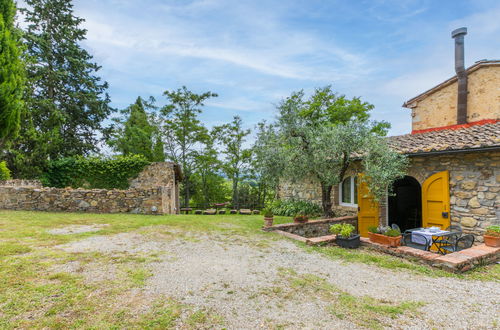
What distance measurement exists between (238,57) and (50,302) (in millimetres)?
11666

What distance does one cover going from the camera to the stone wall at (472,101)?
994cm

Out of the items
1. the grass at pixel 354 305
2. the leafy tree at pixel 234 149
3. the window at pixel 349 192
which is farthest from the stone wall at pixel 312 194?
the leafy tree at pixel 234 149

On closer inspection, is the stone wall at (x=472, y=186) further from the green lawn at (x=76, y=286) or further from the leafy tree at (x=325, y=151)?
the green lawn at (x=76, y=286)

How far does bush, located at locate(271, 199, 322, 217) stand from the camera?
419 inches

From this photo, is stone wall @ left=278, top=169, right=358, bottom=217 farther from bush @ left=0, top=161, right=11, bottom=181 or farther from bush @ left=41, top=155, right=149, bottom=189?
bush @ left=0, top=161, right=11, bottom=181

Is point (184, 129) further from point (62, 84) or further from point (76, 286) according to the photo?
point (76, 286)

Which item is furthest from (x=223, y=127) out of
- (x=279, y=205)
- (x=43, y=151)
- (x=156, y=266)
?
(x=156, y=266)


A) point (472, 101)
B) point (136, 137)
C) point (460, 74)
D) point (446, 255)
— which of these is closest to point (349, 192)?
point (446, 255)

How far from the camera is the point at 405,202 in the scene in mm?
11422

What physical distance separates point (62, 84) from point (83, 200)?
13.1m

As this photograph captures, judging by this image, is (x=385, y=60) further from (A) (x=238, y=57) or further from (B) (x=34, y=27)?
(B) (x=34, y=27)

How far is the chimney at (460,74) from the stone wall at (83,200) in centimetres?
1342

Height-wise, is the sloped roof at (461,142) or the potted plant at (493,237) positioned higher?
the sloped roof at (461,142)

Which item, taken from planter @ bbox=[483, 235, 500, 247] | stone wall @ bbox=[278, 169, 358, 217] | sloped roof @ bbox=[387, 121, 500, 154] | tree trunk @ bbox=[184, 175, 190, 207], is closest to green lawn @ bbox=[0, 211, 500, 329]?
planter @ bbox=[483, 235, 500, 247]
